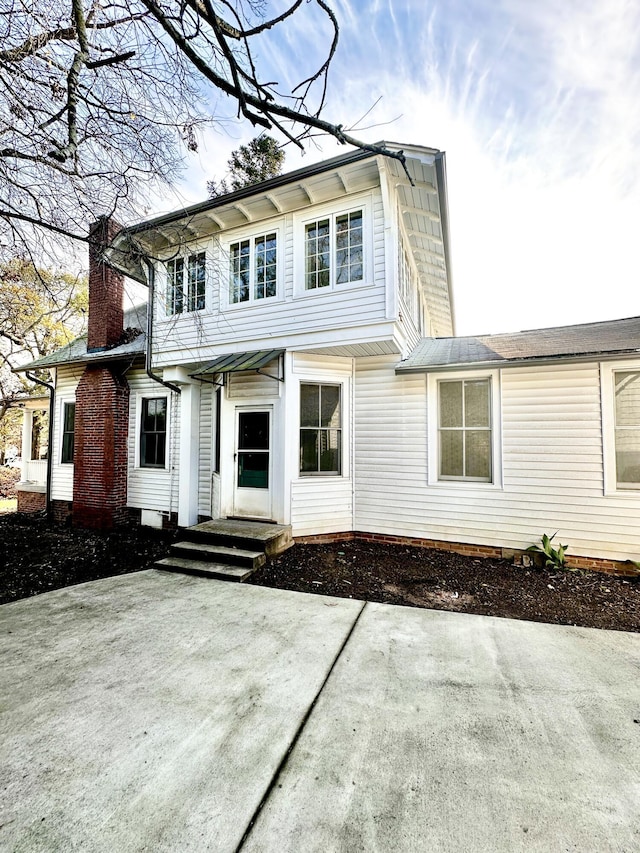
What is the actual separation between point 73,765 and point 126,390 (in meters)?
7.66

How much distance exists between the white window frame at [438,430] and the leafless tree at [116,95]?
396 cm

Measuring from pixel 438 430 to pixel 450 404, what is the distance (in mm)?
486

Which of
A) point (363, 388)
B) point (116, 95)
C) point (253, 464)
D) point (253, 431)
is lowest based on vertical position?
point (253, 464)

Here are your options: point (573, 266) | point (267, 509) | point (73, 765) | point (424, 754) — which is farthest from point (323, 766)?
point (573, 266)

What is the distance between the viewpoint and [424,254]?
7.71 meters

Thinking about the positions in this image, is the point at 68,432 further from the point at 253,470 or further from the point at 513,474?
the point at 513,474

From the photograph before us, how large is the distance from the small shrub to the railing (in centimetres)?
535

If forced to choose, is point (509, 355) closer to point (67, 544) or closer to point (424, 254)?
point (424, 254)

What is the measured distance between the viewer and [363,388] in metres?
6.54

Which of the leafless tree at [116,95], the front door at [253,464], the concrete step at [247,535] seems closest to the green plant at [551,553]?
the concrete step at [247,535]

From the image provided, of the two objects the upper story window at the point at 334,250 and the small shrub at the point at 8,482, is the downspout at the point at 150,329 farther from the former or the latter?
the small shrub at the point at 8,482

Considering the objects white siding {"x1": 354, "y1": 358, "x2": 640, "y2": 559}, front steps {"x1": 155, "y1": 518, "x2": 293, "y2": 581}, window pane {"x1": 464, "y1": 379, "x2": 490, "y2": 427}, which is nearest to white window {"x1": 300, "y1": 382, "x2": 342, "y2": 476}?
white siding {"x1": 354, "y1": 358, "x2": 640, "y2": 559}

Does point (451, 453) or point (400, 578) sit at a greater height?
point (451, 453)

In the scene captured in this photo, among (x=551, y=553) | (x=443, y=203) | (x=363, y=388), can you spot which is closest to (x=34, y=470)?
(x=363, y=388)
